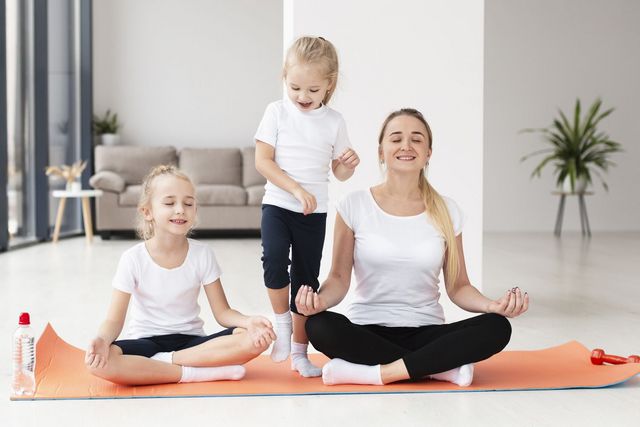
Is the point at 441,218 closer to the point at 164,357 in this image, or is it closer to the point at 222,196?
the point at 164,357

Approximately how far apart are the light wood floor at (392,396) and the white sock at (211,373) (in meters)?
0.18

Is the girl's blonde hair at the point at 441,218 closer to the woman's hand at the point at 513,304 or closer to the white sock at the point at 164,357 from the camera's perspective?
the woman's hand at the point at 513,304

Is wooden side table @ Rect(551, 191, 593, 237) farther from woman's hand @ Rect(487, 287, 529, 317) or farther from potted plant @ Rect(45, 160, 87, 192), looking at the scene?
woman's hand @ Rect(487, 287, 529, 317)

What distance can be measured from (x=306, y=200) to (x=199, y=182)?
606cm

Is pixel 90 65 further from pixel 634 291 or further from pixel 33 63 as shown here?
pixel 634 291

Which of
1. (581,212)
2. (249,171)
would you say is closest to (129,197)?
(249,171)

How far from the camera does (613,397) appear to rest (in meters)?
2.27

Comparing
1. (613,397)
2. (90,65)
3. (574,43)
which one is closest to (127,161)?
(90,65)

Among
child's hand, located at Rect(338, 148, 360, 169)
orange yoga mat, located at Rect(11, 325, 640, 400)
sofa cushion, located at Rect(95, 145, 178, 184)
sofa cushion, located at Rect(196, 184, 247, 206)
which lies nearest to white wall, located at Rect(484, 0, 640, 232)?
sofa cushion, located at Rect(196, 184, 247, 206)

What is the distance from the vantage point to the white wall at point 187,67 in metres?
8.66

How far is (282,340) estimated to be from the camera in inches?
99.2

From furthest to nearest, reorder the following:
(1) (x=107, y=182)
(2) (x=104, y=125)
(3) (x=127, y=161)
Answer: (2) (x=104, y=125)
(3) (x=127, y=161)
(1) (x=107, y=182)

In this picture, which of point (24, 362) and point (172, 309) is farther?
point (172, 309)

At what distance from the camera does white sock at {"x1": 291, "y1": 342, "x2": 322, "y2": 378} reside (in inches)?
98.6
